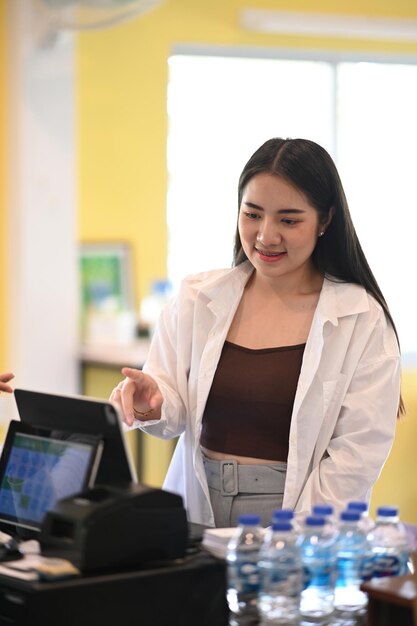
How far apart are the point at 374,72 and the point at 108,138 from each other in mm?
1620

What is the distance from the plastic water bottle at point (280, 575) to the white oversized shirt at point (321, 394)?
23.2 inches

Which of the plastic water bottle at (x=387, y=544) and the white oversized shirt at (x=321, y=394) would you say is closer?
the plastic water bottle at (x=387, y=544)

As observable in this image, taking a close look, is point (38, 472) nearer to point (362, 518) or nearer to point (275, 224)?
point (362, 518)

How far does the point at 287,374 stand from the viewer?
8.12 ft

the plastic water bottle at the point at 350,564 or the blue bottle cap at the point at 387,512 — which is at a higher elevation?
the blue bottle cap at the point at 387,512

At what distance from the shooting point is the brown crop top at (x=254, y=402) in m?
2.46

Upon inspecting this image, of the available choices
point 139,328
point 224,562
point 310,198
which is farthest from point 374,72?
point 224,562

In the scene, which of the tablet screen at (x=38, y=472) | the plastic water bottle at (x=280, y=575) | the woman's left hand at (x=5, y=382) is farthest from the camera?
the woman's left hand at (x=5, y=382)

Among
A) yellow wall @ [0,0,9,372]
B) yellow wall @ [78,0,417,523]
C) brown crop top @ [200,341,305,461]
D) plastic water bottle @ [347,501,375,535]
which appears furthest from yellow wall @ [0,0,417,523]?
plastic water bottle @ [347,501,375,535]

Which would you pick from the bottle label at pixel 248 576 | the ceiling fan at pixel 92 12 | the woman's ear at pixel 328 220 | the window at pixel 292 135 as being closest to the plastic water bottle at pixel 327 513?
the bottle label at pixel 248 576

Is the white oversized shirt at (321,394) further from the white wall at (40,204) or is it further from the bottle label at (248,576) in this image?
the white wall at (40,204)

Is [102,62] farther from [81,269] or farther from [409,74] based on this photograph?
[409,74]

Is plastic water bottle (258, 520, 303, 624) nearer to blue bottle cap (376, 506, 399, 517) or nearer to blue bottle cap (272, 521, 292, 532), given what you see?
blue bottle cap (272, 521, 292, 532)

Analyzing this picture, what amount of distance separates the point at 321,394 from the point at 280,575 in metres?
0.72
